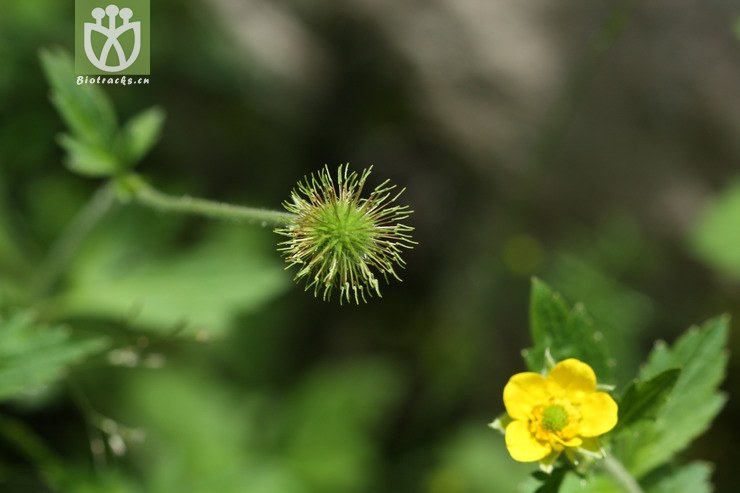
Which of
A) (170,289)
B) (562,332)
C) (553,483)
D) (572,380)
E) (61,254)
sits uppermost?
(61,254)

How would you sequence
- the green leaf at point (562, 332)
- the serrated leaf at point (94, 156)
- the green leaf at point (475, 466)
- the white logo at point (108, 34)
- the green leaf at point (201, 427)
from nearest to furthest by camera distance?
the green leaf at point (562, 332) → the serrated leaf at point (94, 156) → the white logo at point (108, 34) → the green leaf at point (201, 427) → the green leaf at point (475, 466)

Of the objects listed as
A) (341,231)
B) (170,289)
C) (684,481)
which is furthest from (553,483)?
(170,289)

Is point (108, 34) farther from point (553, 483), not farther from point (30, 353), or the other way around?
point (553, 483)

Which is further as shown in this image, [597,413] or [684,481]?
[684,481]

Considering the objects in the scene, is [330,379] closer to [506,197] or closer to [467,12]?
[506,197]

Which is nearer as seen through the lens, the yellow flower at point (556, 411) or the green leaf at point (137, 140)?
the yellow flower at point (556, 411)

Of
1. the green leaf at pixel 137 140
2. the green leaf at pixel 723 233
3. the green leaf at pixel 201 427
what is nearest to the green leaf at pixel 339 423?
the green leaf at pixel 201 427

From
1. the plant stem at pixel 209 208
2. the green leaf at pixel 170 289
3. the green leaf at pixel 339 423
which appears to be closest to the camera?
the plant stem at pixel 209 208

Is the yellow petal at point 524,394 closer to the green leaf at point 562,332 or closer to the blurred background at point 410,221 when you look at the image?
the green leaf at point 562,332
